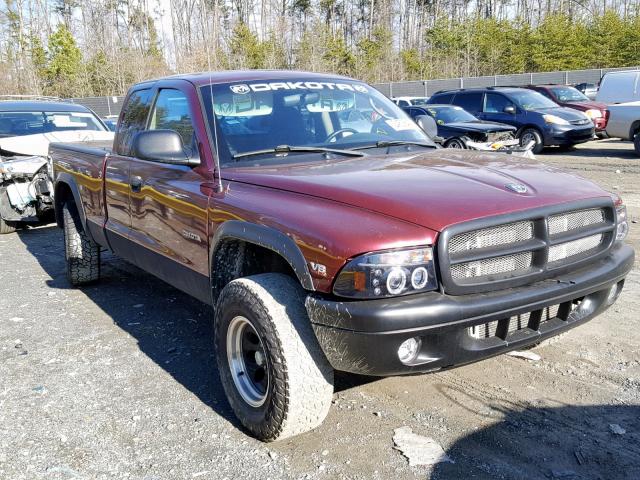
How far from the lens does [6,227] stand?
8.93 metres

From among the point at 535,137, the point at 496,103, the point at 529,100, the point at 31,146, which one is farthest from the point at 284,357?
the point at 529,100

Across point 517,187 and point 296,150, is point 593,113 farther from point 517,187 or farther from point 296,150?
point 517,187

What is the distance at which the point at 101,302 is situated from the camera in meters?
5.63

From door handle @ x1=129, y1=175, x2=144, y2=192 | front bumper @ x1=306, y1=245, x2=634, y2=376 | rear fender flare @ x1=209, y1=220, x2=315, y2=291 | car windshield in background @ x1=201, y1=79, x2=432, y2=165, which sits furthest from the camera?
door handle @ x1=129, y1=175, x2=144, y2=192

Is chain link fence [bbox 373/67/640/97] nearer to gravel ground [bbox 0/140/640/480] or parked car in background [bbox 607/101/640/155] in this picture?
parked car in background [bbox 607/101/640/155]

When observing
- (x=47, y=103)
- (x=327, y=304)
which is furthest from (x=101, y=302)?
(x=47, y=103)

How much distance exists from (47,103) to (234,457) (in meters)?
8.65

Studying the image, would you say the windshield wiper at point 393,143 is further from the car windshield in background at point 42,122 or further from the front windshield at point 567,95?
the front windshield at point 567,95

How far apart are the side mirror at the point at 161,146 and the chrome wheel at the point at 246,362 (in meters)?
1.08

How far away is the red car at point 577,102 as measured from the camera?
17422 mm

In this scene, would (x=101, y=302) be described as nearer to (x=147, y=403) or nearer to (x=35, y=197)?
(x=147, y=403)

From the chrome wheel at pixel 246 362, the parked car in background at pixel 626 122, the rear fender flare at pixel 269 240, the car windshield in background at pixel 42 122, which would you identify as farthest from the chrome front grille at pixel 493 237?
the parked car in background at pixel 626 122

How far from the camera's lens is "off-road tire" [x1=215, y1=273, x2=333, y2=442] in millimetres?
2906

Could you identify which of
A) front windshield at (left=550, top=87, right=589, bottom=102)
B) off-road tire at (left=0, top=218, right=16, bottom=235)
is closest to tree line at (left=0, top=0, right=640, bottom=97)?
front windshield at (left=550, top=87, right=589, bottom=102)
